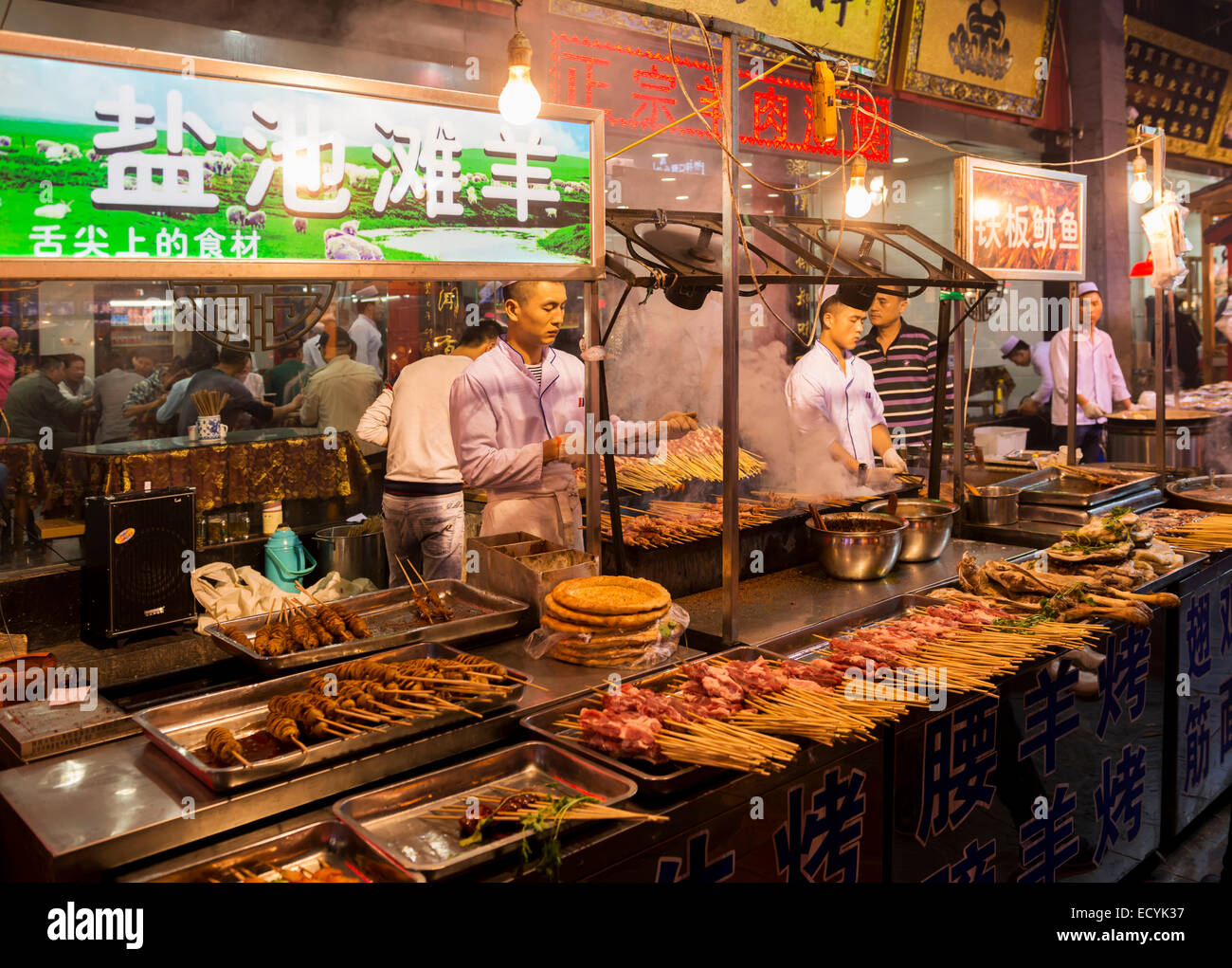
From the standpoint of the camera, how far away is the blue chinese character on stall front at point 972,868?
113 inches

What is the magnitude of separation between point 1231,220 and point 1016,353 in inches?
97.5

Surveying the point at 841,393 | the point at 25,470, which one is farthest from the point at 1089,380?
the point at 25,470

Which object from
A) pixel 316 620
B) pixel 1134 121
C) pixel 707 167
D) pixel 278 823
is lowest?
pixel 278 823

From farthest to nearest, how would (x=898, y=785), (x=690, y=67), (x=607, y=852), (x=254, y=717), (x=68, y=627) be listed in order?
(x=690, y=67) < (x=68, y=627) < (x=898, y=785) < (x=254, y=717) < (x=607, y=852)

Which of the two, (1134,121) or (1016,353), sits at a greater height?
(1134,121)

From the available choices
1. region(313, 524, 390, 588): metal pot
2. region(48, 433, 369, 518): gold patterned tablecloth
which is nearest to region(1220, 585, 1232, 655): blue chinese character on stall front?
region(313, 524, 390, 588): metal pot

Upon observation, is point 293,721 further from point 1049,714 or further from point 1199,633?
point 1199,633

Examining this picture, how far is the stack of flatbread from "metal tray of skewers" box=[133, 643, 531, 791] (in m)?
0.29

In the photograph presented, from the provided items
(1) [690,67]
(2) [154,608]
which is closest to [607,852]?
(2) [154,608]

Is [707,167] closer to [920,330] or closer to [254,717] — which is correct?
[920,330]

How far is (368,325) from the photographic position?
6.47 metres

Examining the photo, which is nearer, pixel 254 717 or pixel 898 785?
pixel 254 717

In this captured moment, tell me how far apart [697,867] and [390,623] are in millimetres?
1319

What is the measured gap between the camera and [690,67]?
21.5 ft
